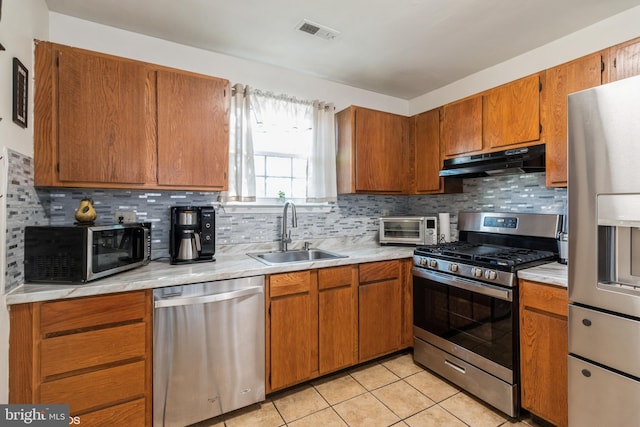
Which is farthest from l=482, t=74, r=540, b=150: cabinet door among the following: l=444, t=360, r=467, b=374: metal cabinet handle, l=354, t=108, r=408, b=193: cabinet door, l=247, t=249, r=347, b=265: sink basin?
l=444, t=360, r=467, b=374: metal cabinet handle

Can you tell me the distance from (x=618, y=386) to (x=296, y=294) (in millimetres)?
1653

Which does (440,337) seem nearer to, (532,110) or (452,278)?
(452,278)

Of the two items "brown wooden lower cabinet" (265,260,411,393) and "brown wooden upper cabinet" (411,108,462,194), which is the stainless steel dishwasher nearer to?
"brown wooden lower cabinet" (265,260,411,393)

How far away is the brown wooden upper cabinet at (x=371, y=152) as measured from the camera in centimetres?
269

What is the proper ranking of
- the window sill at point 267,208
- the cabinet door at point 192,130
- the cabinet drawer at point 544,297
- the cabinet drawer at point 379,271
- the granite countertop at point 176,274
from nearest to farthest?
the granite countertop at point 176,274 → the cabinet drawer at point 544,297 → the cabinet door at point 192,130 → the cabinet drawer at point 379,271 → the window sill at point 267,208

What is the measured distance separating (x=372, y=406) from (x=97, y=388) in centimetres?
156

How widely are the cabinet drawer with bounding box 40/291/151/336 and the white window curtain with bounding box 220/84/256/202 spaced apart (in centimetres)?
101

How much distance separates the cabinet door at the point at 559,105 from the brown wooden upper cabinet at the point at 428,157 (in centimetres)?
86

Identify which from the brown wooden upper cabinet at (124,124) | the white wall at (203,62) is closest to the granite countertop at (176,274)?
the brown wooden upper cabinet at (124,124)

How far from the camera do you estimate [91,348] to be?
1462 millimetres

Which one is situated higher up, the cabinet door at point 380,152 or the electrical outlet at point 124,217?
the cabinet door at point 380,152

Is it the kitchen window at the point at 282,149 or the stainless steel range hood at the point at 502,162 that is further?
the kitchen window at the point at 282,149

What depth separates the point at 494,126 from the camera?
2312 mm

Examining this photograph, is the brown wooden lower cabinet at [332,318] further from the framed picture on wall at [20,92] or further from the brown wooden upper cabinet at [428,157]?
the framed picture on wall at [20,92]
